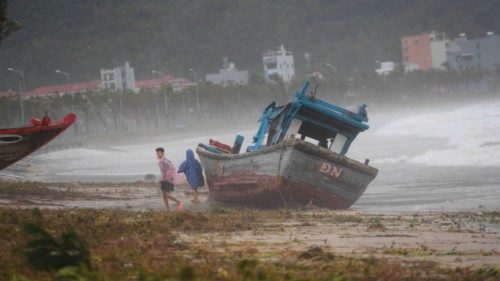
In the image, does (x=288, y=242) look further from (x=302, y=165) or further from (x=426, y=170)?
(x=426, y=170)

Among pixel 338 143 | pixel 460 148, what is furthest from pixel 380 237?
pixel 460 148

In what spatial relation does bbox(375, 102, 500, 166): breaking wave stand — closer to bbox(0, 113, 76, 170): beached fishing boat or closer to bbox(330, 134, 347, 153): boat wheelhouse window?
Answer: bbox(330, 134, 347, 153): boat wheelhouse window

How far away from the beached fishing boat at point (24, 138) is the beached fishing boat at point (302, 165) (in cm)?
382

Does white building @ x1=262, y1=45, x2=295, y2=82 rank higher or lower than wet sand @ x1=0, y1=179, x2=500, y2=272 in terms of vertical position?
higher

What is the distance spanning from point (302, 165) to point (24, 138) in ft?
19.9

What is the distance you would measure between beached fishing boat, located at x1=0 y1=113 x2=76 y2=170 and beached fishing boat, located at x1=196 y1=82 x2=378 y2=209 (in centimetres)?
382

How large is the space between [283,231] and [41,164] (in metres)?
45.3

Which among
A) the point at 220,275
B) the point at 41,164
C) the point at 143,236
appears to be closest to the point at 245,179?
the point at 143,236

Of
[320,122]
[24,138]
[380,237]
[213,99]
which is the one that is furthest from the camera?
[213,99]

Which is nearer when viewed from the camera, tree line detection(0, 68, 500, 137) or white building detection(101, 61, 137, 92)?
tree line detection(0, 68, 500, 137)

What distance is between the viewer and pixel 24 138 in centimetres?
1902

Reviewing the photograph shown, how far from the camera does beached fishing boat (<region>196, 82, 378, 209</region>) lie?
18.0m

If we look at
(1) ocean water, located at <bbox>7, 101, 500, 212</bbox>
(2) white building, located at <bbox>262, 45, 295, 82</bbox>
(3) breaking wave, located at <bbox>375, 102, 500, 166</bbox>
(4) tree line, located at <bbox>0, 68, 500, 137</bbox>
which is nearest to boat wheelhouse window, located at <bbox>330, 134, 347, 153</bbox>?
(1) ocean water, located at <bbox>7, 101, 500, 212</bbox>

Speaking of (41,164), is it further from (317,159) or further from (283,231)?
(283,231)
